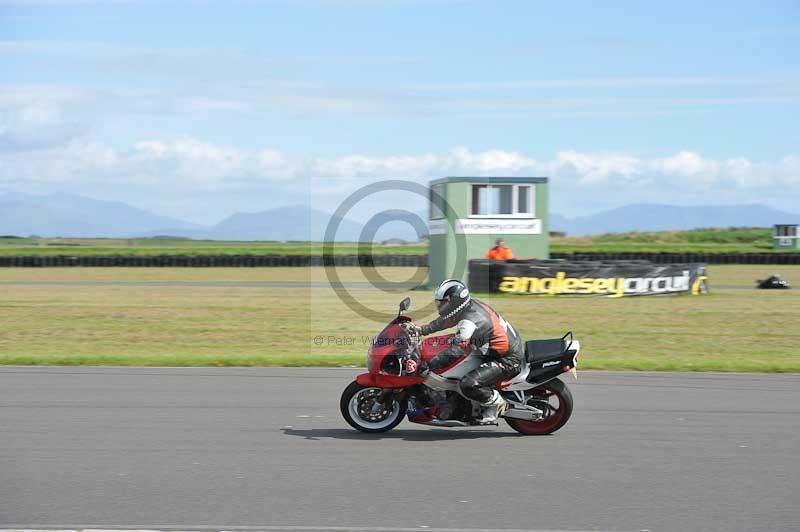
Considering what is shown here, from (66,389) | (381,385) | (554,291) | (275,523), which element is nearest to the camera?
(275,523)

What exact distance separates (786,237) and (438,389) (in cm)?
6767

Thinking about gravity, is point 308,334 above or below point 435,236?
below

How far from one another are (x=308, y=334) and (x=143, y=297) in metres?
11.5

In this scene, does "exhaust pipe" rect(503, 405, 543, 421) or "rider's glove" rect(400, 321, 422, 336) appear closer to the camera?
"rider's glove" rect(400, 321, 422, 336)

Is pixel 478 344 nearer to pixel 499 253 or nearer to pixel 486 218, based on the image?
pixel 499 253

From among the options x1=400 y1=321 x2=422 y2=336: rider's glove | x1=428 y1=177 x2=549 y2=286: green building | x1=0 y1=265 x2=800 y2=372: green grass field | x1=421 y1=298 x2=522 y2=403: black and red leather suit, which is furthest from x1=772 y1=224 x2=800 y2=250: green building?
x1=400 y1=321 x2=422 y2=336: rider's glove

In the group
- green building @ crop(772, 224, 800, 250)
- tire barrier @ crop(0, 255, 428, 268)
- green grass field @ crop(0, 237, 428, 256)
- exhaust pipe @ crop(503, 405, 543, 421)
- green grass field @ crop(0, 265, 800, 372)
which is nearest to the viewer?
exhaust pipe @ crop(503, 405, 543, 421)

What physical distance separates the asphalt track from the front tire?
146 millimetres

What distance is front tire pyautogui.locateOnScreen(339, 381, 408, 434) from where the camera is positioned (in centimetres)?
877

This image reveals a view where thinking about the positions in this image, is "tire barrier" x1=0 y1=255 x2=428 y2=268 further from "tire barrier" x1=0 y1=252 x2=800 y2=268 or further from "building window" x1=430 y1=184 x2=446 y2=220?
"building window" x1=430 y1=184 x2=446 y2=220

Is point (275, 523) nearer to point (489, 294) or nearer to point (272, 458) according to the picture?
point (272, 458)

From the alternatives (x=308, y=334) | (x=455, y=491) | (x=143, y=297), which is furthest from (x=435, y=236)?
(x=455, y=491)

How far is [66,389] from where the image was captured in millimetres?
11383

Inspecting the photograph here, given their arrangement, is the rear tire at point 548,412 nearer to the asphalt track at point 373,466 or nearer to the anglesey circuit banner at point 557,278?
the asphalt track at point 373,466
